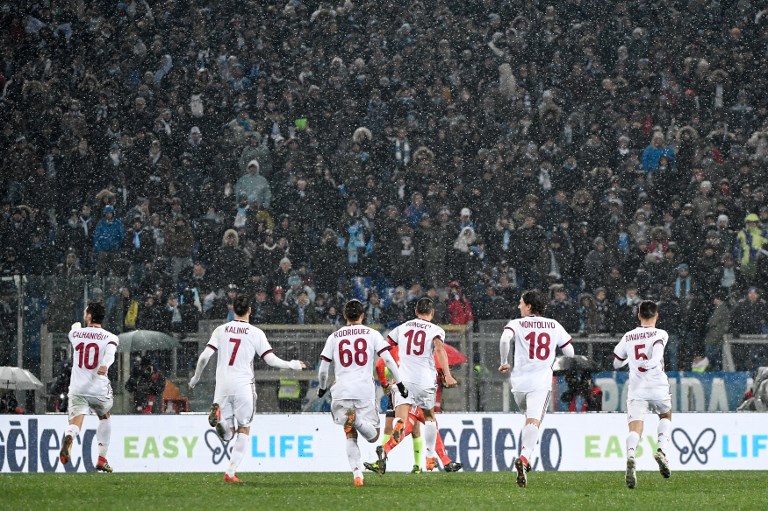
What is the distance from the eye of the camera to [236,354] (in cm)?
1340

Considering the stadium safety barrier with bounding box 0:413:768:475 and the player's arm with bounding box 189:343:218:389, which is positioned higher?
the player's arm with bounding box 189:343:218:389

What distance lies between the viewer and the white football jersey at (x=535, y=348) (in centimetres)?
1280

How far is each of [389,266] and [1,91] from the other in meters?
9.51

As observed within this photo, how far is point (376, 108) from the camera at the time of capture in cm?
2502

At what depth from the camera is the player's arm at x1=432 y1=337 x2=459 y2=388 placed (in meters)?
14.1

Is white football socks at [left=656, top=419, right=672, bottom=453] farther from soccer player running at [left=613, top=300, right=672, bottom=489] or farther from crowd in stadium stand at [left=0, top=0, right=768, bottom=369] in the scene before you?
crowd in stadium stand at [left=0, top=0, right=768, bottom=369]

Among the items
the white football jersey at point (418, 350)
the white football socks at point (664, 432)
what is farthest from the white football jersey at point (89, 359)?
the white football socks at point (664, 432)

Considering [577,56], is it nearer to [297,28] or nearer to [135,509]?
[297,28]

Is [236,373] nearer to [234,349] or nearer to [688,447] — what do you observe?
[234,349]

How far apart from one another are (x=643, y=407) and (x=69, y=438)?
Result: 20.0 ft

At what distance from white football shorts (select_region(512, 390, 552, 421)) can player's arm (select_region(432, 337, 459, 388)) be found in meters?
1.37

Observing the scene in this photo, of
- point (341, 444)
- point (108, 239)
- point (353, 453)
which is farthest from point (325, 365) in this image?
point (108, 239)

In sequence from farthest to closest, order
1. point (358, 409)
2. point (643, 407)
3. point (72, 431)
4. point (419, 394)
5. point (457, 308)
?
1. point (457, 308)
2. point (419, 394)
3. point (72, 431)
4. point (643, 407)
5. point (358, 409)

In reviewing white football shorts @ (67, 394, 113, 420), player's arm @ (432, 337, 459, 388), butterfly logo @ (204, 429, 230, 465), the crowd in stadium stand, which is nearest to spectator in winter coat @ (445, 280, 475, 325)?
the crowd in stadium stand
